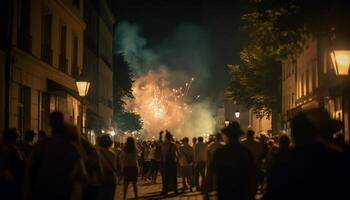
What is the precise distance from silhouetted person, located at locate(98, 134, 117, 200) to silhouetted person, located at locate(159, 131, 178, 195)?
9737 mm

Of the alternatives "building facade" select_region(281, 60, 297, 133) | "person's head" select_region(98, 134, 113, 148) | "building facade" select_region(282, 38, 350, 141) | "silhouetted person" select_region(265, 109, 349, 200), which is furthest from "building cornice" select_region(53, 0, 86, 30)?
"silhouetted person" select_region(265, 109, 349, 200)

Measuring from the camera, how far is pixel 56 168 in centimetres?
821

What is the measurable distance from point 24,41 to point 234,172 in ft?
57.8

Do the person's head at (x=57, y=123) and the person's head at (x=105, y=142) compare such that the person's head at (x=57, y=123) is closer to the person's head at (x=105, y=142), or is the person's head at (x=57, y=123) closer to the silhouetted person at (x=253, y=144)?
the person's head at (x=105, y=142)

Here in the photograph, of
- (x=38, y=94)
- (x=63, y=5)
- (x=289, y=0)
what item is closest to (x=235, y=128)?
(x=289, y=0)

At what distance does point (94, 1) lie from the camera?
2089 inches

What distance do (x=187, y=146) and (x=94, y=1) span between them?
29903 millimetres

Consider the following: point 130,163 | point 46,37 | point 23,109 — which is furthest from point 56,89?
point 130,163

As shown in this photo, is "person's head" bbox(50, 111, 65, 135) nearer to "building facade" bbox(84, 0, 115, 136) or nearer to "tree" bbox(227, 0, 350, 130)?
"tree" bbox(227, 0, 350, 130)

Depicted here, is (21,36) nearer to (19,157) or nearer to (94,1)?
(19,157)

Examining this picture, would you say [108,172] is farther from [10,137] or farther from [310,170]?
[310,170]

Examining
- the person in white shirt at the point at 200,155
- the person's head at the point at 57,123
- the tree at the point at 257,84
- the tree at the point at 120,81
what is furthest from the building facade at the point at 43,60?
the tree at the point at 120,81

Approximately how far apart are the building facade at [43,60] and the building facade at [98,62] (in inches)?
392

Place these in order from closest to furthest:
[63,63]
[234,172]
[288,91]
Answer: [234,172], [63,63], [288,91]
